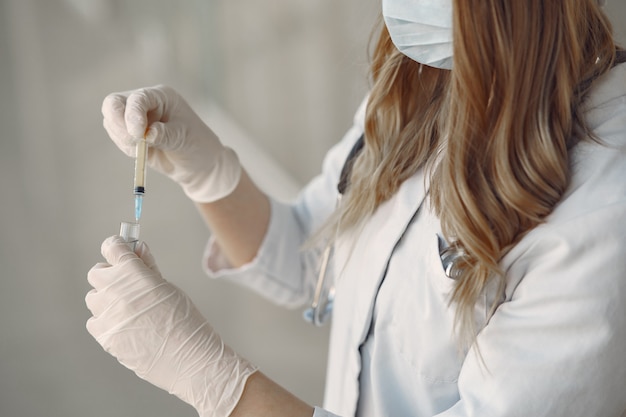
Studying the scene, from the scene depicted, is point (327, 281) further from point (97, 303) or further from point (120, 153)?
point (120, 153)

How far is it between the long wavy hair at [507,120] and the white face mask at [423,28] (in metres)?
0.06

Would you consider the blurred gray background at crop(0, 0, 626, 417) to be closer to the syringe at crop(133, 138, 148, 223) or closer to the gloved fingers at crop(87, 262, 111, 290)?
the syringe at crop(133, 138, 148, 223)

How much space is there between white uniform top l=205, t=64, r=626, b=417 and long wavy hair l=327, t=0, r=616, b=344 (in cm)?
3

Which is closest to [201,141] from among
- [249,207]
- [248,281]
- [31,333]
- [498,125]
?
[249,207]

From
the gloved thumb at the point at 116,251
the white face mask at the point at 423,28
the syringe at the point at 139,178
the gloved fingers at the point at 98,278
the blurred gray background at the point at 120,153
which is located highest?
the white face mask at the point at 423,28

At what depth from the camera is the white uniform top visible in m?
0.80

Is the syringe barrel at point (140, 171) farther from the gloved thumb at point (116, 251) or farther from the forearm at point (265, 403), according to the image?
the forearm at point (265, 403)

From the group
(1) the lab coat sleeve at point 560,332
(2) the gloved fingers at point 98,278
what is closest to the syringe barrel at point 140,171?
(2) the gloved fingers at point 98,278

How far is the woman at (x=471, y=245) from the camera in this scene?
0.81 m

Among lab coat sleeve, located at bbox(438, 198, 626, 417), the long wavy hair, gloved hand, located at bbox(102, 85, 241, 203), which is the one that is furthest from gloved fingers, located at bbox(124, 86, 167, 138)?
lab coat sleeve, located at bbox(438, 198, 626, 417)

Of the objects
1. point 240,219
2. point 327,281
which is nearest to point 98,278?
point 240,219

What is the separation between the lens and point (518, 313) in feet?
2.78

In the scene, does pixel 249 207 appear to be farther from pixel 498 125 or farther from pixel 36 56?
pixel 36 56

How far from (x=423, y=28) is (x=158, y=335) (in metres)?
0.58
